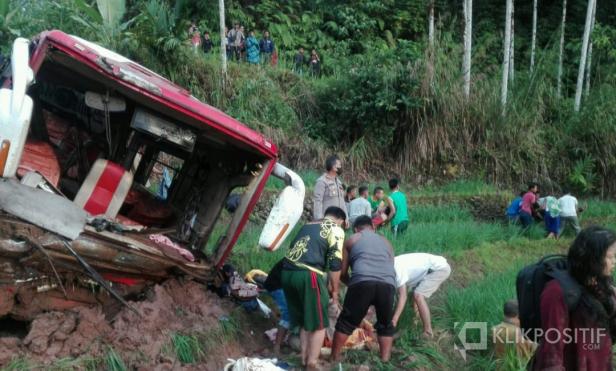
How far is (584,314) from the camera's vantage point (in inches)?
148

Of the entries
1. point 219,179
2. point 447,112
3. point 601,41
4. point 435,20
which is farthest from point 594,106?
point 219,179

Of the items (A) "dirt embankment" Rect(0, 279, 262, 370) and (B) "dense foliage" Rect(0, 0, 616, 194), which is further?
(B) "dense foliage" Rect(0, 0, 616, 194)

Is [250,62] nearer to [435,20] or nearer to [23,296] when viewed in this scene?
[435,20]

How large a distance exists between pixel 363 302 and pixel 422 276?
1.31 metres

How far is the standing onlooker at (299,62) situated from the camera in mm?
19763

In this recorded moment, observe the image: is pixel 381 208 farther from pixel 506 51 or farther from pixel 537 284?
pixel 506 51

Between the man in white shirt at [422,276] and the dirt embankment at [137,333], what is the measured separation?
171 centimetres

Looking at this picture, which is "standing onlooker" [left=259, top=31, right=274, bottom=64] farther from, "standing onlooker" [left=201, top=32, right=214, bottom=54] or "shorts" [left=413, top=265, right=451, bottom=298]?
"shorts" [left=413, top=265, right=451, bottom=298]

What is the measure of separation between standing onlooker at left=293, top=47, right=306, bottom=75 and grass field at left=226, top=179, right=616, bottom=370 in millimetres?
5465

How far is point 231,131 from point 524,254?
7.08 m

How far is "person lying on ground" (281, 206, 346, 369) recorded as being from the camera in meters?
6.06

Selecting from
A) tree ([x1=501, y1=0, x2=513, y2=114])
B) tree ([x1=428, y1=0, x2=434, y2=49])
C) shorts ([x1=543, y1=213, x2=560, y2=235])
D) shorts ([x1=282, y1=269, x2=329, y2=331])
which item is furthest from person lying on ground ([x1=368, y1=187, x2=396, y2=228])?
tree ([x1=501, y1=0, x2=513, y2=114])

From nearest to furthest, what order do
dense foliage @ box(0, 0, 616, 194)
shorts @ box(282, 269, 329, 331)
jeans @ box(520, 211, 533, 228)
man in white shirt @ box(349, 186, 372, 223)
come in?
shorts @ box(282, 269, 329, 331) < man in white shirt @ box(349, 186, 372, 223) < jeans @ box(520, 211, 533, 228) < dense foliage @ box(0, 0, 616, 194)

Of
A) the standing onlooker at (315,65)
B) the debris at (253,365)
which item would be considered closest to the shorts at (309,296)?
the debris at (253,365)
